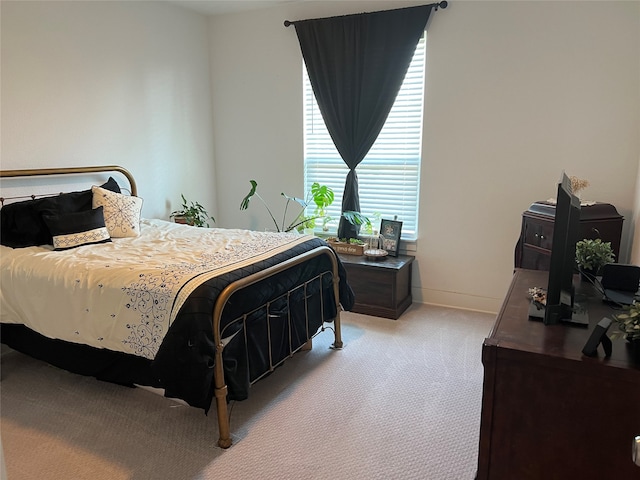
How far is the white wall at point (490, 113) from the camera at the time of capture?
125 inches

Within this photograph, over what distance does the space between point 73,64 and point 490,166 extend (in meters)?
3.24

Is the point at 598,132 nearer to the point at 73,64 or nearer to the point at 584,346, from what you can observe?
the point at 584,346

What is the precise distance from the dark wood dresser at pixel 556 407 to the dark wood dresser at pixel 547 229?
5.25 ft

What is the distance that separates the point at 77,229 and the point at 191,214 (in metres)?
1.36

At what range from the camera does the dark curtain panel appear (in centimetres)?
367

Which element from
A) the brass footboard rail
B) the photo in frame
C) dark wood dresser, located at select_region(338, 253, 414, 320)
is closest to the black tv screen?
the brass footboard rail

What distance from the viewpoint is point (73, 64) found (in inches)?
131

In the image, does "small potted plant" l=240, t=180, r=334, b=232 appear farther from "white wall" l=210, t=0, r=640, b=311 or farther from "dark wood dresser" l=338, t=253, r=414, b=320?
"dark wood dresser" l=338, t=253, r=414, b=320

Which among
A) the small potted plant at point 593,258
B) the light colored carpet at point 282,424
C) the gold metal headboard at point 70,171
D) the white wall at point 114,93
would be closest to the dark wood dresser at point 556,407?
the small potted plant at point 593,258

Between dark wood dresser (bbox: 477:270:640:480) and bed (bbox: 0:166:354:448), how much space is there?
3.86 ft

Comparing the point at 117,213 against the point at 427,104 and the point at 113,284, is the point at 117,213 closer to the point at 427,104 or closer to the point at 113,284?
the point at 113,284

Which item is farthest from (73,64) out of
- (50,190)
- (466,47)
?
(466,47)

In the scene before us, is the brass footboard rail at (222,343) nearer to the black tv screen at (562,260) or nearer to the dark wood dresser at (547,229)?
the black tv screen at (562,260)

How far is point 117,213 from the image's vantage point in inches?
127
